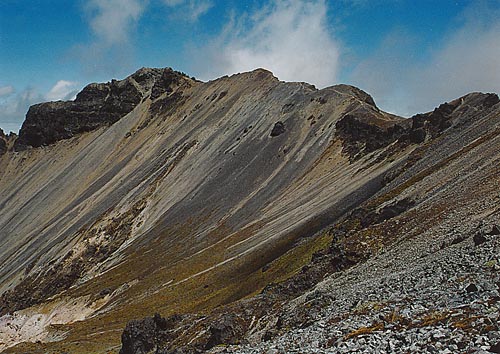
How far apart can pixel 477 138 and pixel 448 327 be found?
4770 centimetres

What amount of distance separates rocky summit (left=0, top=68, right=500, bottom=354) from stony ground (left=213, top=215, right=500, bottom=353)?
12 cm

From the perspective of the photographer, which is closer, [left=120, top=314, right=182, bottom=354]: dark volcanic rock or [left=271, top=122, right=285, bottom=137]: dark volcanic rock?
[left=120, top=314, right=182, bottom=354]: dark volcanic rock

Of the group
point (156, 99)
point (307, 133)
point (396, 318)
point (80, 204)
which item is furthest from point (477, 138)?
point (156, 99)

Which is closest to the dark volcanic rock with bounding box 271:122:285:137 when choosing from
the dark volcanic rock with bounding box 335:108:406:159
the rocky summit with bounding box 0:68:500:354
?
the rocky summit with bounding box 0:68:500:354

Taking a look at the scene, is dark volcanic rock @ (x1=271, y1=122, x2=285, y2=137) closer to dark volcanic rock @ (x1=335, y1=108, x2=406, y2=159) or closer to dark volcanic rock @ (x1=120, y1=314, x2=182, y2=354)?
dark volcanic rock @ (x1=335, y1=108, x2=406, y2=159)

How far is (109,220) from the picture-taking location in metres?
114

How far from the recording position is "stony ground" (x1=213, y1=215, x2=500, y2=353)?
14.7 meters

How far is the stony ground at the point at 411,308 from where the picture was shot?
14.7m

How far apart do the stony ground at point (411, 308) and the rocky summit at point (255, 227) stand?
0.12 m

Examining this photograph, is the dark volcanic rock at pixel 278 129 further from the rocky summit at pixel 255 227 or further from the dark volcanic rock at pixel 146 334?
the dark volcanic rock at pixel 146 334

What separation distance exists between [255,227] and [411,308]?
6318 cm

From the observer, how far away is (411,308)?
62.2 ft

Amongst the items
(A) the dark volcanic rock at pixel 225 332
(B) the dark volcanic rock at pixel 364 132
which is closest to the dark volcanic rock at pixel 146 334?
(A) the dark volcanic rock at pixel 225 332

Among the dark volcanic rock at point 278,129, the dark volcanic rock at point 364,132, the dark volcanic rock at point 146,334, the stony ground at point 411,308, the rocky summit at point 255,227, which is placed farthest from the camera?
the dark volcanic rock at point 278,129
